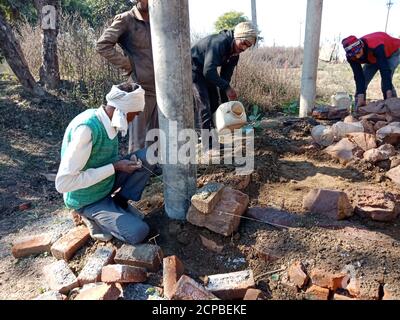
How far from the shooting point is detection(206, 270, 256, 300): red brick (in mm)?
2115

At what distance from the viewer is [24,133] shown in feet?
18.0

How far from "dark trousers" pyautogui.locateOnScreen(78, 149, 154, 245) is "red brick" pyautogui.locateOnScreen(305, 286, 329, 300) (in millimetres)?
1087

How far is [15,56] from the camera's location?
584 cm

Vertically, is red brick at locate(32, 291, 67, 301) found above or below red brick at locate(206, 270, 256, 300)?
below

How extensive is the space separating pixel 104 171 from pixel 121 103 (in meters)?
0.46

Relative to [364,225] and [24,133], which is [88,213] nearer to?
[364,225]

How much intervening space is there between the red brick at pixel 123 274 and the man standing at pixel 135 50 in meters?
1.70

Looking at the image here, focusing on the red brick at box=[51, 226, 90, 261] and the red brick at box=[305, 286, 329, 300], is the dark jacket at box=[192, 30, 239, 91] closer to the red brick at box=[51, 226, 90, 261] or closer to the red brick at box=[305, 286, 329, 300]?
the red brick at box=[51, 226, 90, 261]

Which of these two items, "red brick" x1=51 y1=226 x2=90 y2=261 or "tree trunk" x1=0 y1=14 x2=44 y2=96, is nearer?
"red brick" x1=51 y1=226 x2=90 y2=261

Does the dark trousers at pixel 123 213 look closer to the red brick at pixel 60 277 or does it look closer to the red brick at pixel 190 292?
the red brick at pixel 60 277

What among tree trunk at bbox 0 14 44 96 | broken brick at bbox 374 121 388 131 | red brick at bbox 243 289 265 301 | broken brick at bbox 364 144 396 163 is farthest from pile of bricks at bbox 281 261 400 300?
tree trunk at bbox 0 14 44 96

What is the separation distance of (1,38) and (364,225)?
220 inches

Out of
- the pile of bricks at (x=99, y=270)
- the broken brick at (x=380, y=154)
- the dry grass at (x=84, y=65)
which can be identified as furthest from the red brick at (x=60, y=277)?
the dry grass at (x=84, y=65)
